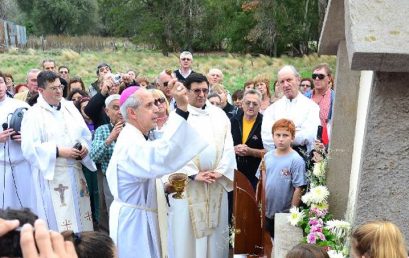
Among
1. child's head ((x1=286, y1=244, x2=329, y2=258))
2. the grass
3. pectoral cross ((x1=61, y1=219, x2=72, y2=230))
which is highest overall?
child's head ((x1=286, y1=244, x2=329, y2=258))

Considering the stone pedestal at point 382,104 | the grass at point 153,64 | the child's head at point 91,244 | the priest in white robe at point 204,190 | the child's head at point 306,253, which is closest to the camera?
the child's head at point 91,244

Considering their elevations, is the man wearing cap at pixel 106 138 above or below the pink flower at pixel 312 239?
above

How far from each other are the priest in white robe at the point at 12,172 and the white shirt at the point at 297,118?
2691mm

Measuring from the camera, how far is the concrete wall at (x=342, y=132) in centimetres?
419

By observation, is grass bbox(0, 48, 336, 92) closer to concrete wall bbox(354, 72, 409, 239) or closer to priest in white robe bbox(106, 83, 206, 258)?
priest in white robe bbox(106, 83, 206, 258)

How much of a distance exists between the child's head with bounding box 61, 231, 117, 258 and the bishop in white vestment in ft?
13.1

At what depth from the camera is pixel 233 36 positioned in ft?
128

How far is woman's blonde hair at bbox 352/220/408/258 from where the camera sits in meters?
2.59

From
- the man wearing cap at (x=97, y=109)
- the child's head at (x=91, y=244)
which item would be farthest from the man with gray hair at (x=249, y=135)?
the child's head at (x=91, y=244)

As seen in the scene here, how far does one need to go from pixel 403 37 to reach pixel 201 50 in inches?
1620

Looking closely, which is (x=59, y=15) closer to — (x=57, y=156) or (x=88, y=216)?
(x=88, y=216)

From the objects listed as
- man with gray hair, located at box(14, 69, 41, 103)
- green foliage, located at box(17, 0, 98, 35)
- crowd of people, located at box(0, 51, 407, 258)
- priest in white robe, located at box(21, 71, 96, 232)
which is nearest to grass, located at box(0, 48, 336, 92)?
green foliage, located at box(17, 0, 98, 35)

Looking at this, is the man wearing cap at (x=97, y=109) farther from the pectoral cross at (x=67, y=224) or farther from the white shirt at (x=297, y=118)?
the white shirt at (x=297, y=118)

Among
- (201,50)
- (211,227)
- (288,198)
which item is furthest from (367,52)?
(201,50)
